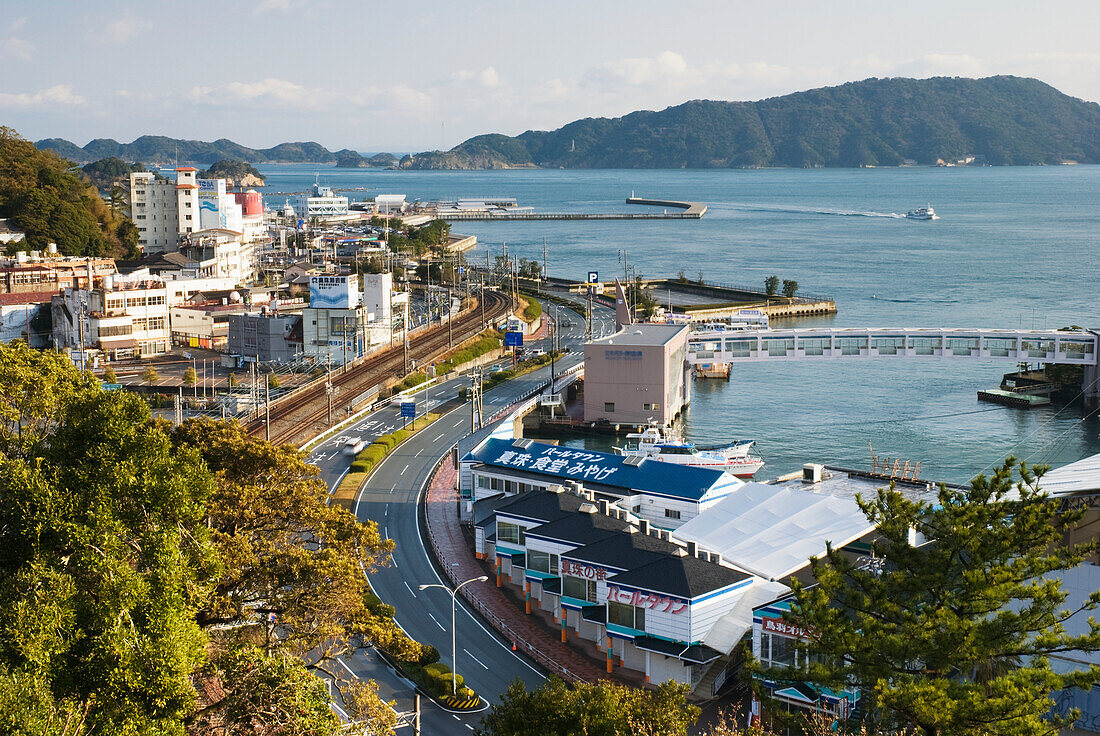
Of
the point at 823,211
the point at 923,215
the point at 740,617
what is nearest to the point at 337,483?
the point at 740,617

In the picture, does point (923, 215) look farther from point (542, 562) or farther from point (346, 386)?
point (542, 562)

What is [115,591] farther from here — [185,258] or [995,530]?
[185,258]

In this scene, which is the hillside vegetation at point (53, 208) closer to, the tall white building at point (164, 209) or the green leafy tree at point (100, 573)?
the tall white building at point (164, 209)

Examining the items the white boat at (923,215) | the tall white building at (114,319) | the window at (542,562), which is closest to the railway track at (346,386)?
the tall white building at (114,319)

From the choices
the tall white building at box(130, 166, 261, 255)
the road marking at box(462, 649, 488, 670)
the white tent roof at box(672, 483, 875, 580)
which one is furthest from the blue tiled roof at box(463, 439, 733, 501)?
the tall white building at box(130, 166, 261, 255)

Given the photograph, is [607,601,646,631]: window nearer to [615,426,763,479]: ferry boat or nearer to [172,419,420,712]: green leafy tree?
[172,419,420,712]: green leafy tree

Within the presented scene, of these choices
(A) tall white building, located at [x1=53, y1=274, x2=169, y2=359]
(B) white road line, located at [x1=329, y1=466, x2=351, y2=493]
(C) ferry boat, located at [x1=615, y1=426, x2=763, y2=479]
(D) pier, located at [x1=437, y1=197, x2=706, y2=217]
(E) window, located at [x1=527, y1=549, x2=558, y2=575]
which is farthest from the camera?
(D) pier, located at [x1=437, y1=197, x2=706, y2=217]

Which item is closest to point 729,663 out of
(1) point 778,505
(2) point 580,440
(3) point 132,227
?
(1) point 778,505
